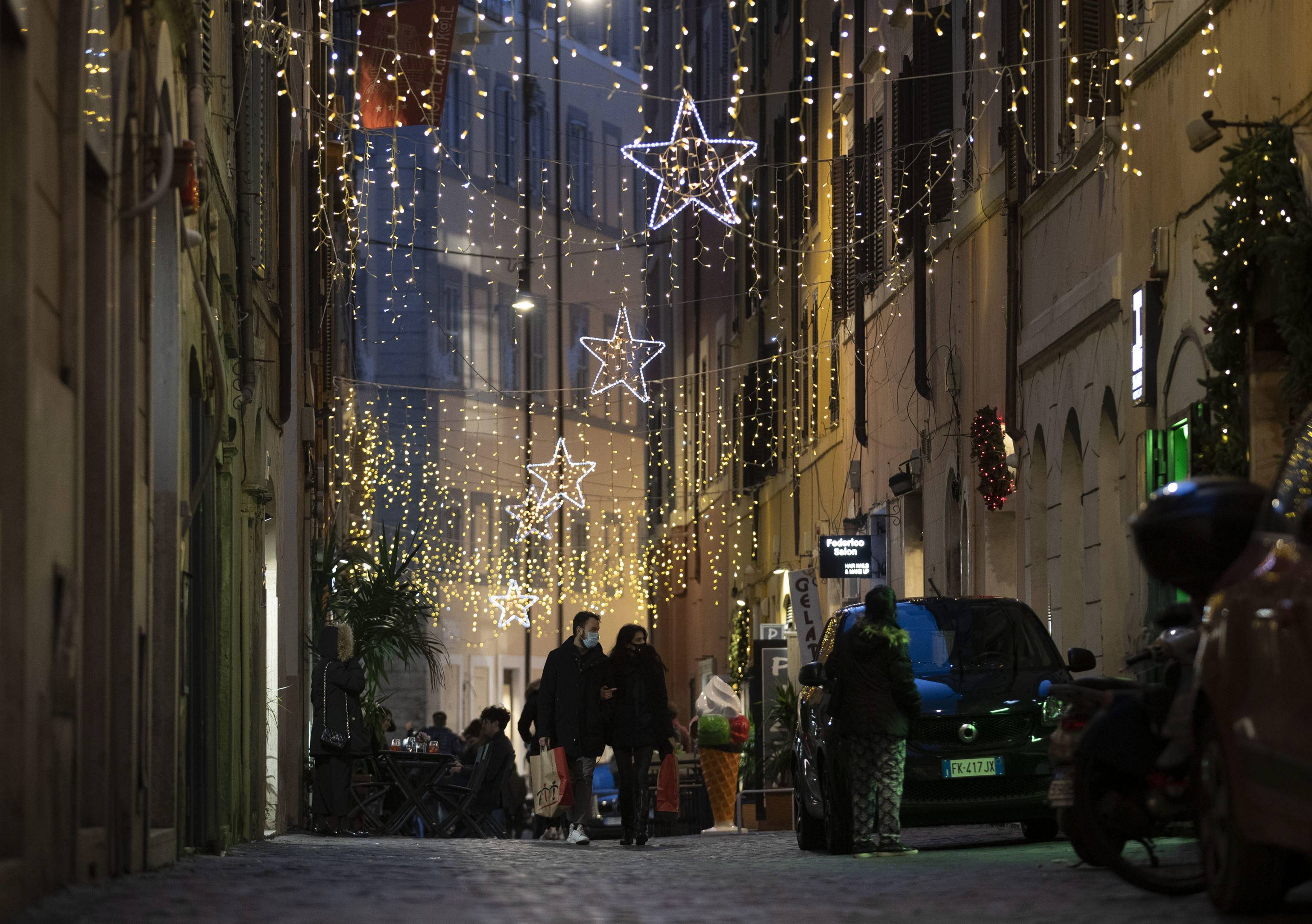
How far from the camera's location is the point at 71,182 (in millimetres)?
9164

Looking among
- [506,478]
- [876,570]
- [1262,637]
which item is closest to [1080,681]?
[1262,637]

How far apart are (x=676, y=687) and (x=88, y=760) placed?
Answer: 151 feet

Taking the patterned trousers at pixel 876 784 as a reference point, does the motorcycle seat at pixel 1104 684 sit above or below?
above

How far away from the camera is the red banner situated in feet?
88.8

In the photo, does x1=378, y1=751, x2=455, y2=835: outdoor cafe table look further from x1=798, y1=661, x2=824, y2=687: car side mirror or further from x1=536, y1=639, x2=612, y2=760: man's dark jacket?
x1=798, y1=661, x2=824, y2=687: car side mirror

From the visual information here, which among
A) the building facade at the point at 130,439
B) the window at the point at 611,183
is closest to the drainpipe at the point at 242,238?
the building facade at the point at 130,439

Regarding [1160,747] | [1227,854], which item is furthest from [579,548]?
[1227,854]

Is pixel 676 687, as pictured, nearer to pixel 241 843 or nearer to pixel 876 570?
pixel 876 570

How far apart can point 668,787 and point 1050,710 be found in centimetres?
537

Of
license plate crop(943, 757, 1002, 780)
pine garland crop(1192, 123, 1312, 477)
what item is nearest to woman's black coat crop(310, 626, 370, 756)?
license plate crop(943, 757, 1002, 780)

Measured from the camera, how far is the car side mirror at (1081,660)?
14.4m

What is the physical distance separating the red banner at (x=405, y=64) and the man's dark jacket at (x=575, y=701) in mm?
9650

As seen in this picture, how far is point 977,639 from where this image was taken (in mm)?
16453

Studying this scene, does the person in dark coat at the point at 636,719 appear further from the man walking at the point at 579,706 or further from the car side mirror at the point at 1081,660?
the car side mirror at the point at 1081,660
